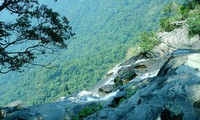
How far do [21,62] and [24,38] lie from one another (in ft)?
3.38

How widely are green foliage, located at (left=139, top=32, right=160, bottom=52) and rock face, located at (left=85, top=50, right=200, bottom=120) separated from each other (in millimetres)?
25511

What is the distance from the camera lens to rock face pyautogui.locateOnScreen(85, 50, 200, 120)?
745 centimetres

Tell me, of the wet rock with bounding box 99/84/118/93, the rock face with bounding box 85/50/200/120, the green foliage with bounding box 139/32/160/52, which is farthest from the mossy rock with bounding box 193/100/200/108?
the green foliage with bounding box 139/32/160/52

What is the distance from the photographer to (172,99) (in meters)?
7.95

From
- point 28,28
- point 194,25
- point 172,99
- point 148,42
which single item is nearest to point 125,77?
point 194,25

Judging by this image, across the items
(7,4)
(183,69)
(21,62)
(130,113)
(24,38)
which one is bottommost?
(130,113)

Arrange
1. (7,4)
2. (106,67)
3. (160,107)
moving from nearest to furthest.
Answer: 1. (160,107)
2. (7,4)
3. (106,67)

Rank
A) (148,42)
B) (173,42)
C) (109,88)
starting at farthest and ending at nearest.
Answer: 1. (148,42)
2. (173,42)
3. (109,88)

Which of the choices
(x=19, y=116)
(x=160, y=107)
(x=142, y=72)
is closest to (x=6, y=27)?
(x=19, y=116)

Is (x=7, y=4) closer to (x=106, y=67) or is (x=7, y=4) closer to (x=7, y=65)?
(x=7, y=65)

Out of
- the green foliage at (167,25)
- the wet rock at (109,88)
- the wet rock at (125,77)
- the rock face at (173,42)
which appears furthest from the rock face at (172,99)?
the green foliage at (167,25)

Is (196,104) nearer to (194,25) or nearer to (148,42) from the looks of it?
(194,25)

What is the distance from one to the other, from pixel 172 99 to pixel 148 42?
2903 cm

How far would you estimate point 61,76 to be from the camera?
19800 cm
